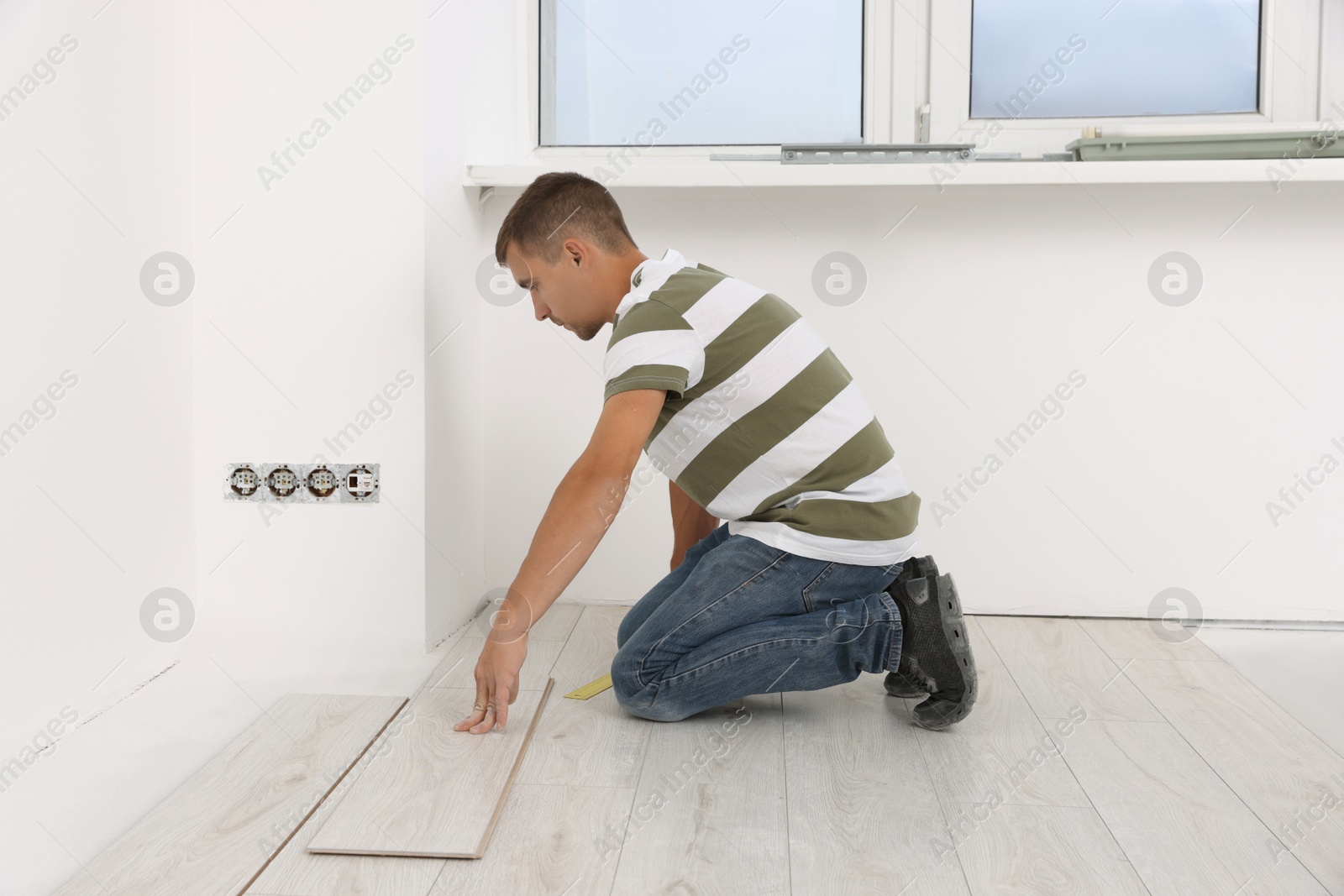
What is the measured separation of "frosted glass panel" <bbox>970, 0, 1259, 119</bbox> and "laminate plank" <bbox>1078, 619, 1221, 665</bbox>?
1005mm

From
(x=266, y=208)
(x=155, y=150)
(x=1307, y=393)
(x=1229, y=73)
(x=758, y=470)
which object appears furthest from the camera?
(x=1229, y=73)

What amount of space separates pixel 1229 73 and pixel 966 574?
1.12 metres

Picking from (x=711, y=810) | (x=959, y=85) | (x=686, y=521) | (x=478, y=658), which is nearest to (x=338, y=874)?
(x=711, y=810)

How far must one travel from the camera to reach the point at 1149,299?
1898 mm

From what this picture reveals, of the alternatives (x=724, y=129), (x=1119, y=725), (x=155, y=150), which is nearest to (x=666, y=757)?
(x=1119, y=725)

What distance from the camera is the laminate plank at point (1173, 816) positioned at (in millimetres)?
1009

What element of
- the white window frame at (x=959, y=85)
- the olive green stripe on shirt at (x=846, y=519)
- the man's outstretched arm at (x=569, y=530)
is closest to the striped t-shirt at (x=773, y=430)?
the olive green stripe on shirt at (x=846, y=519)

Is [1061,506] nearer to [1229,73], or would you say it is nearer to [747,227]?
[747,227]

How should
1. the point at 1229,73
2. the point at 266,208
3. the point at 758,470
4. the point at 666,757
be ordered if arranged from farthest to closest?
the point at 1229,73, the point at 266,208, the point at 758,470, the point at 666,757

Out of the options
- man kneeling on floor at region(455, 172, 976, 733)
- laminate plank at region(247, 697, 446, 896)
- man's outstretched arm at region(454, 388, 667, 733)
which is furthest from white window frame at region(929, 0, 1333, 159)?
laminate plank at region(247, 697, 446, 896)

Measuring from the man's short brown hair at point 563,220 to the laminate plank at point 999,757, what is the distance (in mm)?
805

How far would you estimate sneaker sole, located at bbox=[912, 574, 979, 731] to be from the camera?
136 cm

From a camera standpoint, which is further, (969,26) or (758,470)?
(969,26)

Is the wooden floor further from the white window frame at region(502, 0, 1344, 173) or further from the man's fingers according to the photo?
the white window frame at region(502, 0, 1344, 173)
